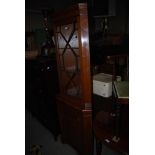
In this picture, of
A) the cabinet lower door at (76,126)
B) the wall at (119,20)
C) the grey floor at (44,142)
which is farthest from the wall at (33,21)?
the cabinet lower door at (76,126)

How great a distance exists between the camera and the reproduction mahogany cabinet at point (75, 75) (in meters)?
1.47

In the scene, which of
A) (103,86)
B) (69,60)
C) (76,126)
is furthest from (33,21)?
(103,86)

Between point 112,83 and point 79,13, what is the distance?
0.52 m

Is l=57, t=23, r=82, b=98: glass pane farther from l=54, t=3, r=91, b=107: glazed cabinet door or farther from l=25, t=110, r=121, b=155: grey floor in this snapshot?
l=25, t=110, r=121, b=155: grey floor

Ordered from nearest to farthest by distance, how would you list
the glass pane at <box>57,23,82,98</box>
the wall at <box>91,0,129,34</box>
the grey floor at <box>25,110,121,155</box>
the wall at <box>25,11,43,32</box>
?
the glass pane at <box>57,23,82,98</box>, the grey floor at <box>25,110,121,155</box>, the wall at <box>91,0,129,34</box>, the wall at <box>25,11,43,32</box>

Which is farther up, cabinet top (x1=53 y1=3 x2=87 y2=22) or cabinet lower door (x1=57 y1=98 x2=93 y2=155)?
cabinet top (x1=53 y1=3 x2=87 y2=22)

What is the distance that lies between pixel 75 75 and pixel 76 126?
0.46 metres

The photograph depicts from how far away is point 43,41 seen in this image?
2.93m

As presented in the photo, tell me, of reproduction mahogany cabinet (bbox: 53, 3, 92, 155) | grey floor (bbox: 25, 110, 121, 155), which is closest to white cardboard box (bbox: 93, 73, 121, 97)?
reproduction mahogany cabinet (bbox: 53, 3, 92, 155)

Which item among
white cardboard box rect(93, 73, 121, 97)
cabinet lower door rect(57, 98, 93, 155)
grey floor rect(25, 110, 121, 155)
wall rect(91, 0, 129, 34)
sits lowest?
grey floor rect(25, 110, 121, 155)

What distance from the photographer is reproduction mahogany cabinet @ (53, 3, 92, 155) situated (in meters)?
1.47

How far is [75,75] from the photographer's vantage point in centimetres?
168
